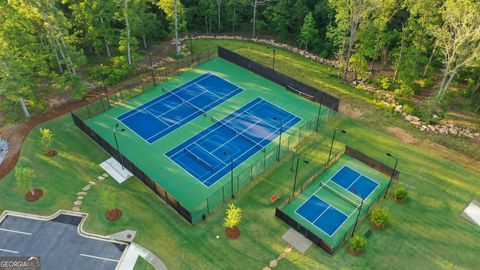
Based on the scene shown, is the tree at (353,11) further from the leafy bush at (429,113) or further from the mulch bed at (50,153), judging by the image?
the mulch bed at (50,153)

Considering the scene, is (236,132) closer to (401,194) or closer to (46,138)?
(401,194)

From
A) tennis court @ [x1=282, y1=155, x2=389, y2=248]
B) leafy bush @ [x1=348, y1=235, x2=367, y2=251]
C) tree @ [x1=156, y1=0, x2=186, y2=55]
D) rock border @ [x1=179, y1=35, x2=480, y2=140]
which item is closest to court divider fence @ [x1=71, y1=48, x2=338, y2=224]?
tennis court @ [x1=282, y1=155, x2=389, y2=248]

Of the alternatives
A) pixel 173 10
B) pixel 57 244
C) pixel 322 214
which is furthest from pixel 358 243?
pixel 173 10

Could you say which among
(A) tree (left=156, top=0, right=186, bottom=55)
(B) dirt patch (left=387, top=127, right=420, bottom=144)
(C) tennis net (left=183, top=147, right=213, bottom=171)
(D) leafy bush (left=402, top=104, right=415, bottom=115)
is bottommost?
(C) tennis net (left=183, top=147, right=213, bottom=171)

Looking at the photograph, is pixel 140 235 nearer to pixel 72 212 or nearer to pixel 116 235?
pixel 116 235

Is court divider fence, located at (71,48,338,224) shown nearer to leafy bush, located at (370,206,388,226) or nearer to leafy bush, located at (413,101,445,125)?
leafy bush, located at (413,101,445,125)

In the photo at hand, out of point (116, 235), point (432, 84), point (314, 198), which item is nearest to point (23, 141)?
point (116, 235)
